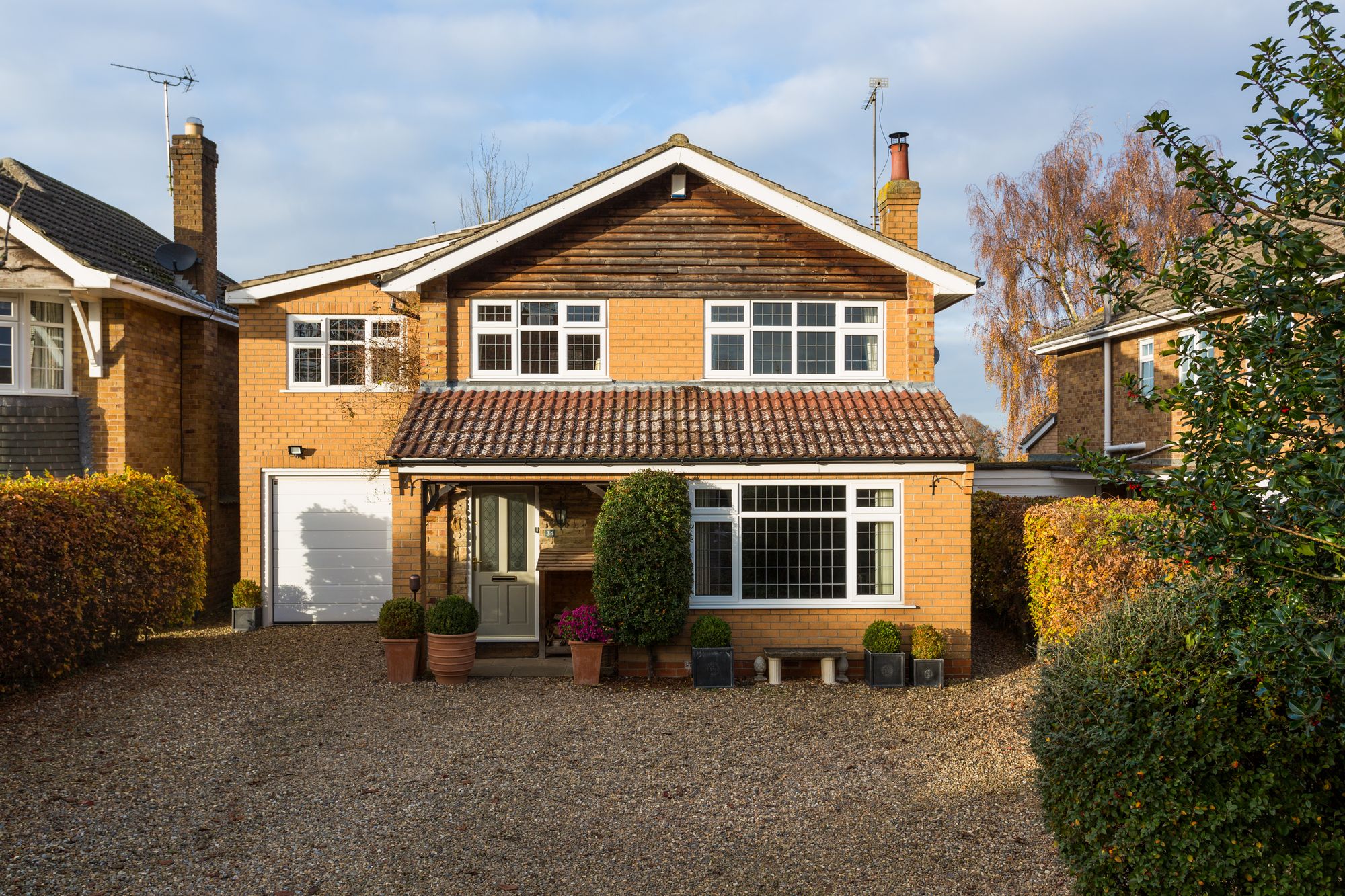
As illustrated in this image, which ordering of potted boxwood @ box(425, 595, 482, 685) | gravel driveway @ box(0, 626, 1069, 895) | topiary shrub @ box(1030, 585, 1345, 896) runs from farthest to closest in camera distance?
potted boxwood @ box(425, 595, 482, 685) < gravel driveway @ box(0, 626, 1069, 895) < topiary shrub @ box(1030, 585, 1345, 896)

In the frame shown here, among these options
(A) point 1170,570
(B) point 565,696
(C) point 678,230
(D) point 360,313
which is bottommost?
(B) point 565,696

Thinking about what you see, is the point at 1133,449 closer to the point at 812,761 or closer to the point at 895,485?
the point at 895,485

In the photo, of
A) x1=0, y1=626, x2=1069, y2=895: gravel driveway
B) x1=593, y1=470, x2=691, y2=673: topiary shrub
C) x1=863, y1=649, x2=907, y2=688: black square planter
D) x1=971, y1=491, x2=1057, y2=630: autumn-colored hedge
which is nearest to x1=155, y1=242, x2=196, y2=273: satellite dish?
x1=0, y1=626, x2=1069, y2=895: gravel driveway

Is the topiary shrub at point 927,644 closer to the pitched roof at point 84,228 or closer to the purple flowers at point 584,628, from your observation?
the purple flowers at point 584,628

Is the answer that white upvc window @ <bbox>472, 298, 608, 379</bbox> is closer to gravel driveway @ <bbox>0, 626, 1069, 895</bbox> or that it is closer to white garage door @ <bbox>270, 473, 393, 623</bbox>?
white garage door @ <bbox>270, 473, 393, 623</bbox>

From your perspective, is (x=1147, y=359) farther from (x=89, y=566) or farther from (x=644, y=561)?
(x=89, y=566)

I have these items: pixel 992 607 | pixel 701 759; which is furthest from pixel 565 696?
pixel 992 607

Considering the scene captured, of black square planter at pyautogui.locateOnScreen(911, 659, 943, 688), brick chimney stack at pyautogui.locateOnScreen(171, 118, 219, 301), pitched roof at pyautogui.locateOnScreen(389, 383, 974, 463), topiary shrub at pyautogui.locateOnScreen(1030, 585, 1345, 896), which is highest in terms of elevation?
brick chimney stack at pyautogui.locateOnScreen(171, 118, 219, 301)

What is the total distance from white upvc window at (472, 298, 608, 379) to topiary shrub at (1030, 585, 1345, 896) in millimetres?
9095

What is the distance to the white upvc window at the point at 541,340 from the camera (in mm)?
12578

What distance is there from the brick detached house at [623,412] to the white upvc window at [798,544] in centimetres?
3

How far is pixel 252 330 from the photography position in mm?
14125

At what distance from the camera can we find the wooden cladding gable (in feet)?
41.0

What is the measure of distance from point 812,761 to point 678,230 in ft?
25.9
